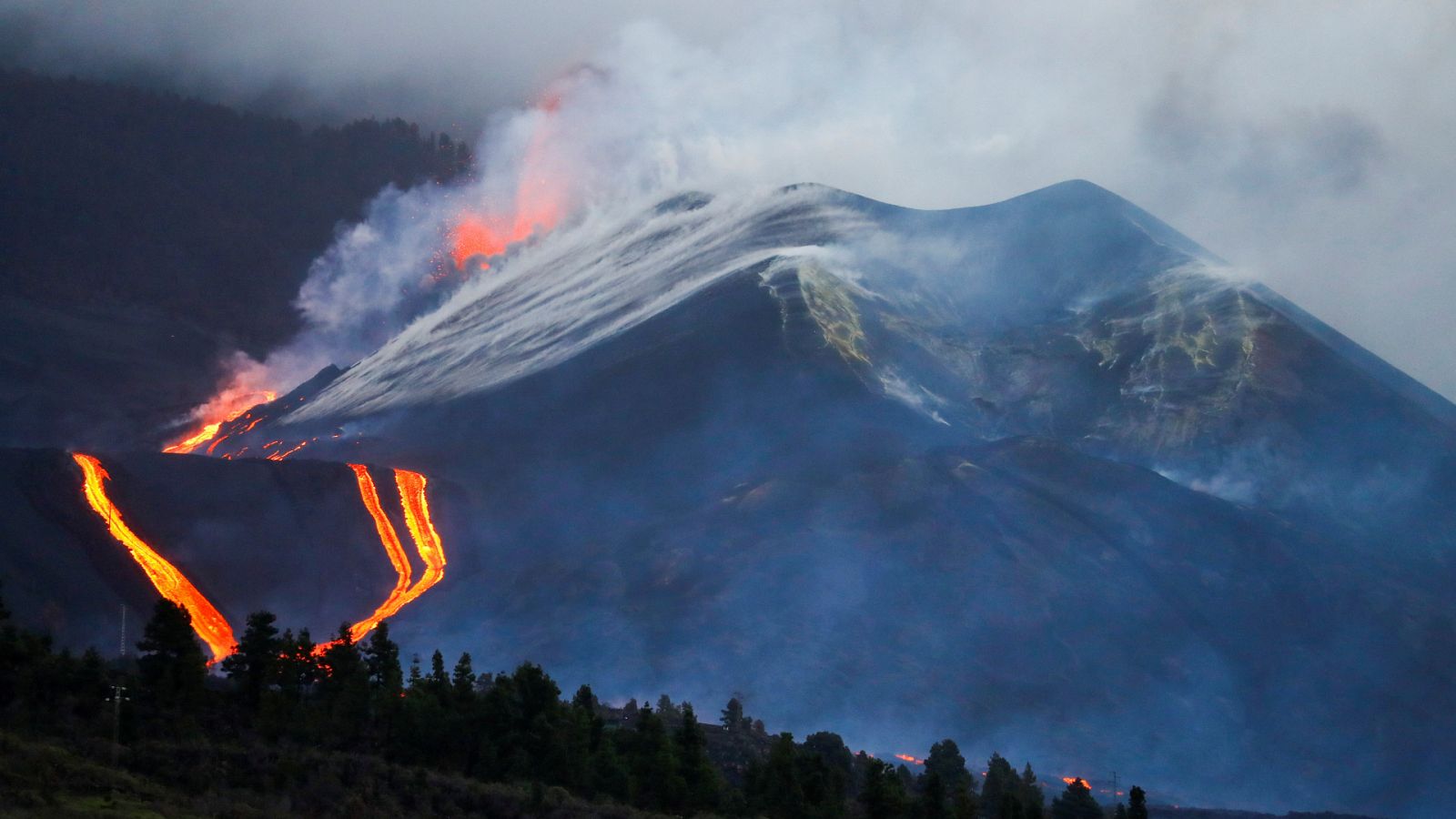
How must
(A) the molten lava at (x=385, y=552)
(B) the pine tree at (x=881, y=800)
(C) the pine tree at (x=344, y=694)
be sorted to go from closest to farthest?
(B) the pine tree at (x=881, y=800) < (C) the pine tree at (x=344, y=694) < (A) the molten lava at (x=385, y=552)

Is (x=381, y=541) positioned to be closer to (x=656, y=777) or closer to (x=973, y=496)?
(x=973, y=496)

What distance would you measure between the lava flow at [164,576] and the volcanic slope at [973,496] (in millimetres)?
11111

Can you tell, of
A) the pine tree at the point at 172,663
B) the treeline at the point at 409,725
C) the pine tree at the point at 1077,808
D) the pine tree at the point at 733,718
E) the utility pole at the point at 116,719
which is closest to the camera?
the utility pole at the point at 116,719

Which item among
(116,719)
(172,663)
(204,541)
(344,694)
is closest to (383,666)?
(344,694)

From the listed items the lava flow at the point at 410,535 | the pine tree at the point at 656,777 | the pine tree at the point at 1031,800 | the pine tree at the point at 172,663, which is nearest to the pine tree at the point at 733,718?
the pine tree at the point at 1031,800

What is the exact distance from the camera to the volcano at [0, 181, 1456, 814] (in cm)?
7894

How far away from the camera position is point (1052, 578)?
87.8 m

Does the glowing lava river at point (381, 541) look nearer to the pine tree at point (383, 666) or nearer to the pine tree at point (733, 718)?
the pine tree at point (733, 718)

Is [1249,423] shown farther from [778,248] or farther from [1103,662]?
[778,248]

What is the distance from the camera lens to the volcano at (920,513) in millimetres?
78938

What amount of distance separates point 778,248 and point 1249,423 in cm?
3936

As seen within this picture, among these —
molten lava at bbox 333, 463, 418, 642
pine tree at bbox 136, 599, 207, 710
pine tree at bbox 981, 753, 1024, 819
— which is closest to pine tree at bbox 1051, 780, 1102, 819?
pine tree at bbox 981, 753, 1024, 819

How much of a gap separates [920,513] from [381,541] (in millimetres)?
29639

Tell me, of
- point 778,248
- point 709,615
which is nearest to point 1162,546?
point 709,615
